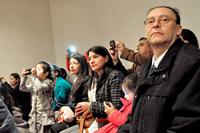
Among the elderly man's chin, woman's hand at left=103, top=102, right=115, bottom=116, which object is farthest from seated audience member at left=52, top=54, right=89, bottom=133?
Answer: the elderly man's chin

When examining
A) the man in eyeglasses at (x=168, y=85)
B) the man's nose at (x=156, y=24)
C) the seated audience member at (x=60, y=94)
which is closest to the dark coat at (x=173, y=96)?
the man in eyeglasses at (x=168, y=85)

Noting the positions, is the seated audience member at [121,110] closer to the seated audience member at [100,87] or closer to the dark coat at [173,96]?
the seated audience member at [100,87]

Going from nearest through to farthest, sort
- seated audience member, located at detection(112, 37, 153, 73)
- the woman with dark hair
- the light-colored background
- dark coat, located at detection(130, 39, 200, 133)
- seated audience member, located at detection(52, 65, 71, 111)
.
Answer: dark coat, located at detection(130, 39, 200, 133) → seated audience member, located at detection(112, 37, 153, 73) → seated audience member, located at detection(52, 65, 71, 111) → the light-colored background → the woman with dark hair

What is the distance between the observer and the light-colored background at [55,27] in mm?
4777

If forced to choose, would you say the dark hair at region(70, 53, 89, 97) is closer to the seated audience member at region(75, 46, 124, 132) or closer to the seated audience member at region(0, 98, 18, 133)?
the seated audience member at region(75, 46, 124, 132)

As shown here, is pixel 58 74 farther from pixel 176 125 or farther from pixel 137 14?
pixel 176 125

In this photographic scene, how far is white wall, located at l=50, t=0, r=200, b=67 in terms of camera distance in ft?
12.8

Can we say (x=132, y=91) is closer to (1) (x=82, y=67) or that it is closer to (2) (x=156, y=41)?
(2) (x=156, y=41)

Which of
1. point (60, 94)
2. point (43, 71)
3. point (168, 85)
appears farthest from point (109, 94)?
point (43, 71)

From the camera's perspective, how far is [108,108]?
7.55 feet

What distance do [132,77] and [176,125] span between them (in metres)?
0.95

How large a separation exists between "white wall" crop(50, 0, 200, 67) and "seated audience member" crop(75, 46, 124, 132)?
1.56 meters

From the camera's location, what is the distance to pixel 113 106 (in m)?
2.36

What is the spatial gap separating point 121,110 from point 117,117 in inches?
3.4
